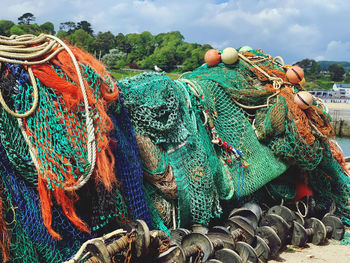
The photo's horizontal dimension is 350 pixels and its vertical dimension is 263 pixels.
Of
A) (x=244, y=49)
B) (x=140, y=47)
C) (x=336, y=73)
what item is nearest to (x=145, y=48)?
(x=140, y=47)

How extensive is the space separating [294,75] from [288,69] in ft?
0.68

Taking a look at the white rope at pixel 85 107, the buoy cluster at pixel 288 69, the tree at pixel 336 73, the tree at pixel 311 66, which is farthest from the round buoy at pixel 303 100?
the tree at pixel 311 66

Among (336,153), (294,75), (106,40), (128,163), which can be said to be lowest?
(336,153)

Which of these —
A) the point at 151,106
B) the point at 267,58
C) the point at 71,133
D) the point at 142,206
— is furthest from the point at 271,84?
the point at 71,133

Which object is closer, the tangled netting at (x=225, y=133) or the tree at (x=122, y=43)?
the tangled netting at (x=225, y=133)

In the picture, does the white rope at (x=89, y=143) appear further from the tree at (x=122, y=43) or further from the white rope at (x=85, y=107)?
the tree at (x=122, y=43)

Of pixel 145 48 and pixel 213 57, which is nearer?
pixel 213 57

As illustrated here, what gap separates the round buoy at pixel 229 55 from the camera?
205 inches

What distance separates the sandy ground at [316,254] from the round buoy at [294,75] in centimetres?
222

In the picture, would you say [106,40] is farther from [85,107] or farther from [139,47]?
[85,107]

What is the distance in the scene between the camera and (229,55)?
17.2 feet

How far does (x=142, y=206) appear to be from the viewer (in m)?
3.48

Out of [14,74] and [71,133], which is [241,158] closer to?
[71,133]

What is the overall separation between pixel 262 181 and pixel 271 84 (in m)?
1.37
